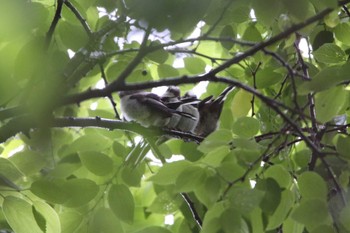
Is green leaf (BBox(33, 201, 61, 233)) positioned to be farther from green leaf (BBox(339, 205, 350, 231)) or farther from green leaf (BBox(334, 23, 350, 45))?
green leaf (BBox(334, 23, 350, 45))

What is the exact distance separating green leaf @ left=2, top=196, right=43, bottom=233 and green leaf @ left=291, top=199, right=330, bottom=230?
75 cm

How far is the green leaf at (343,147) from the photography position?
Result: 1402mm

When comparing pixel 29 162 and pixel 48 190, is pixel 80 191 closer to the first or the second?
pixel 48 190

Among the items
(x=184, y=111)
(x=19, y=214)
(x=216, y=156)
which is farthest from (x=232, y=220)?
(x=184, y=111)

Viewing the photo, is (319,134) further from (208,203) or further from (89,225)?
(89,225)

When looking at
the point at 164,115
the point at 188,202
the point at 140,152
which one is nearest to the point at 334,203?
the point at 188,202

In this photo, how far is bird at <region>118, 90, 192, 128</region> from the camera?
2.30 meters

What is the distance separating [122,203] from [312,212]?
607 mm

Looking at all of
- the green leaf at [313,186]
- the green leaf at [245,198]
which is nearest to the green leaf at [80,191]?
the green leaf at [245,198]

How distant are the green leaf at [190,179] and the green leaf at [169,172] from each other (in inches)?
2.5

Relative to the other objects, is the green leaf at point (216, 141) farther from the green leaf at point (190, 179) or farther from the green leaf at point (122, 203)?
the green leaf at point (122, 203)

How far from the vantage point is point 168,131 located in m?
1.91

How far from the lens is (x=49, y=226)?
1638 millimetres

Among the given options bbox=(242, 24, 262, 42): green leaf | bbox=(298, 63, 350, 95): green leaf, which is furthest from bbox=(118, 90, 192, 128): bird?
bbox=(298, 63, 350, 95): green leaf
